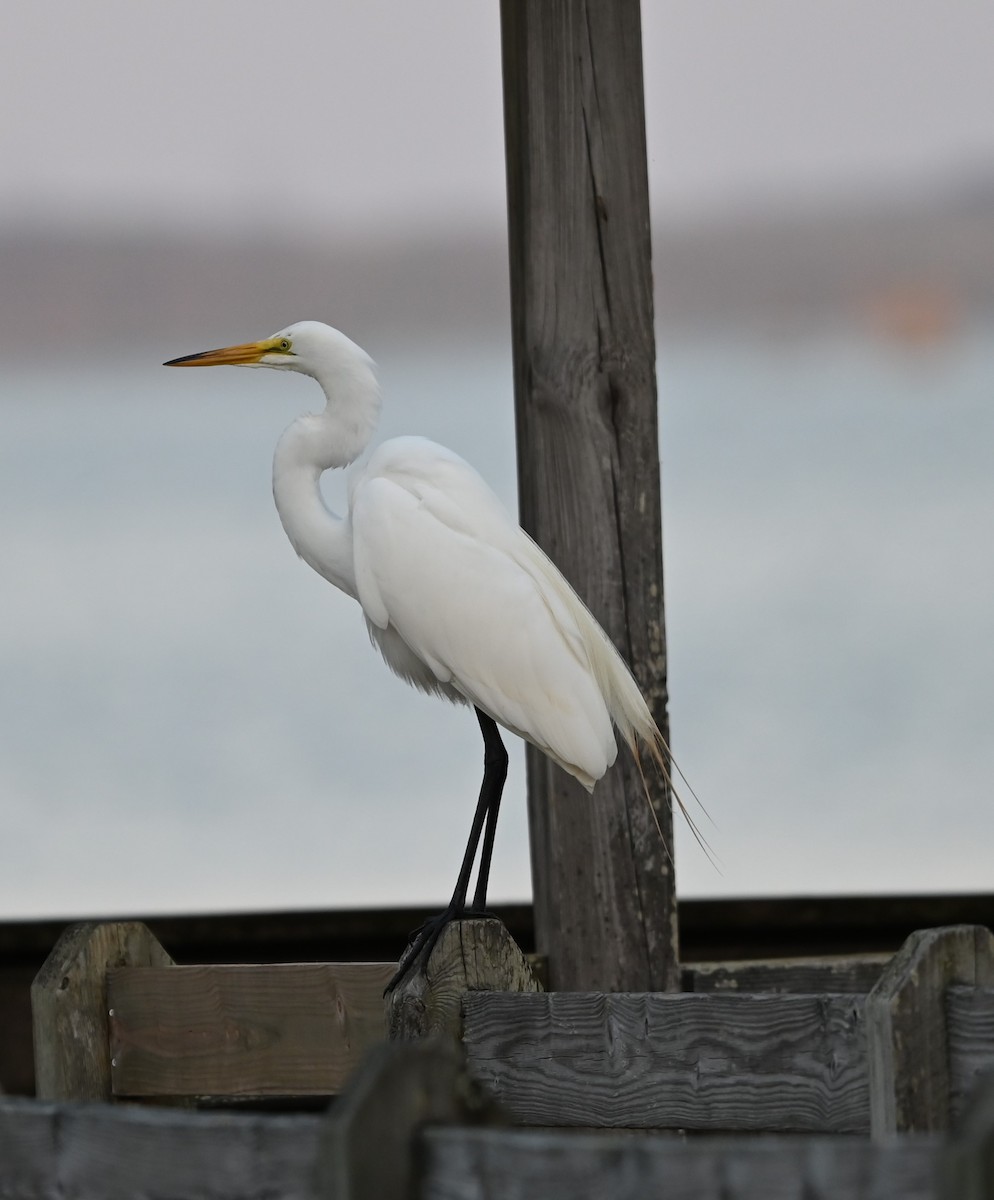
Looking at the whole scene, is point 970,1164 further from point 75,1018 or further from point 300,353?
point 300,353

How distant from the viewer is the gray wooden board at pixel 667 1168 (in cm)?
86

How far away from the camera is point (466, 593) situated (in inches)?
117

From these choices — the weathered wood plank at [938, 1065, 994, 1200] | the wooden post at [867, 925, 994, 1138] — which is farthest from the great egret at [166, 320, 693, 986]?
the weathered wood plank at [938, 1065, 994, 1200]

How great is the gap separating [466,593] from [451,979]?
0.96 metres

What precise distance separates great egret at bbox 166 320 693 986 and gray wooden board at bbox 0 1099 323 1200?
156cm

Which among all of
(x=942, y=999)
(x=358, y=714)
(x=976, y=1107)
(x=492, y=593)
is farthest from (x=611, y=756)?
(x=976, y=1107)

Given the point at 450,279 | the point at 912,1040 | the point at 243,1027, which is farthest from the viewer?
the point at 450,279

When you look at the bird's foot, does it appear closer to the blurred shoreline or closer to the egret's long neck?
the egret's long neck

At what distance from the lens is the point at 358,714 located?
3.98m

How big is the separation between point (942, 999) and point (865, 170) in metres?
2.61

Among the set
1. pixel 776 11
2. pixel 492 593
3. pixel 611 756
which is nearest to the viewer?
pixel 611 756

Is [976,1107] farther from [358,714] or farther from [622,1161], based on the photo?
[358,714]

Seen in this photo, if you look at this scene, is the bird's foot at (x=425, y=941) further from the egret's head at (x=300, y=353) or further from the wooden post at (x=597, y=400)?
the egret's head at (x=300, y=353)

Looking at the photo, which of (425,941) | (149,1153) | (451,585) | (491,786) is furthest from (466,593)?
(149,1153)
